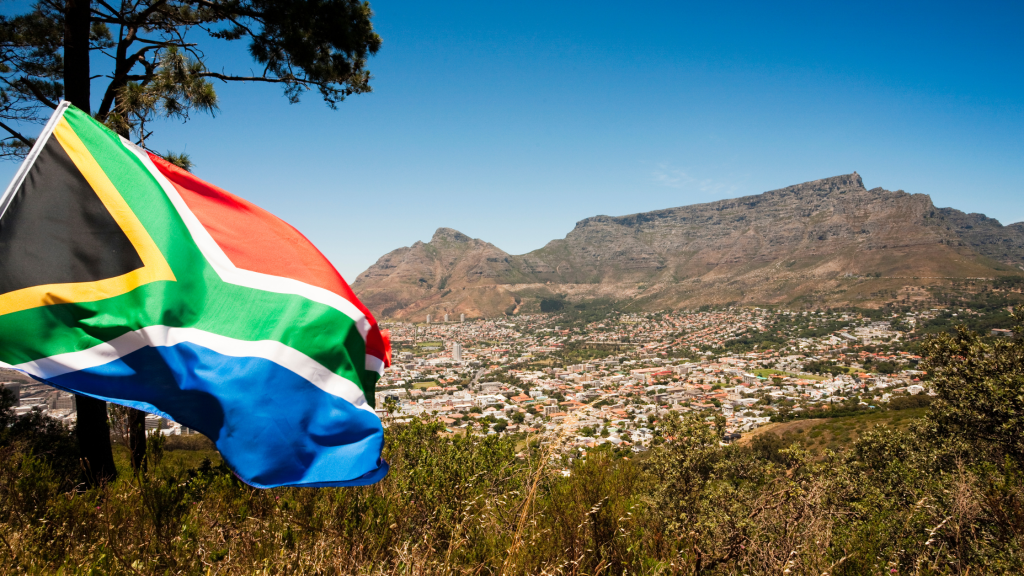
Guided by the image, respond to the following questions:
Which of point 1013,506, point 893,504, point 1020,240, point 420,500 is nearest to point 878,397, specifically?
point 893,504

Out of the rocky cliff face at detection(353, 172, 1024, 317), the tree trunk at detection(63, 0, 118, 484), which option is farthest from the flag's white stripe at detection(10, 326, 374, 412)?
the rocky cliff face at detection(353, 172, 1024, 317)

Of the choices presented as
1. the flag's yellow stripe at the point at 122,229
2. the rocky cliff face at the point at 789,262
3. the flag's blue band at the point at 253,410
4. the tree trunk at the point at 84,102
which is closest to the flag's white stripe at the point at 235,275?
the flag's yellow stripe at the point at 122,229

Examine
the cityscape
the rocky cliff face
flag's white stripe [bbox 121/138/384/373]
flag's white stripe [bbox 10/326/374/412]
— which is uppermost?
the rocky cliff face

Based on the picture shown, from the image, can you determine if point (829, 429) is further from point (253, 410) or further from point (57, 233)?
point (57, 233)

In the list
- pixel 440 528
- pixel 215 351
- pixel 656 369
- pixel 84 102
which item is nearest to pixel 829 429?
pixel 440 528

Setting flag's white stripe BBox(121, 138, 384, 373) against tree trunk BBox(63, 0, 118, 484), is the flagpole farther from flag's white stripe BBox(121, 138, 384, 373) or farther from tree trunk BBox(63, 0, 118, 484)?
tree trunk BBox(63, 0, 118, 484)

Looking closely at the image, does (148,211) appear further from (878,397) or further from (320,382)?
(878,397)
